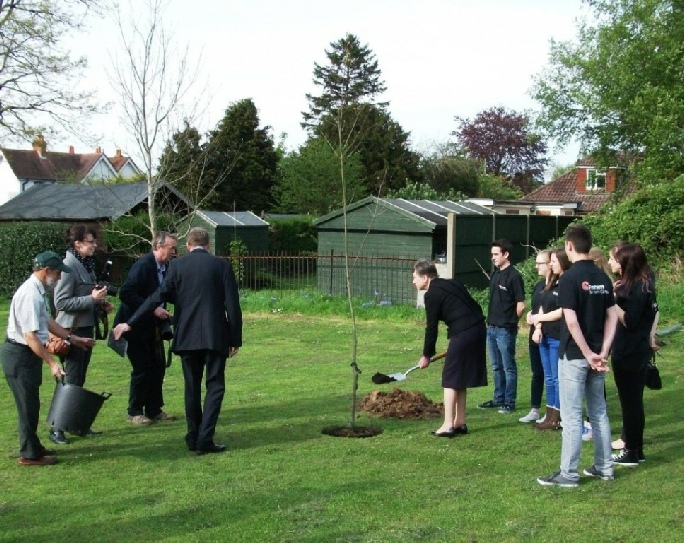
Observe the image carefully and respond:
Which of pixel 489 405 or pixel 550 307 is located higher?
pixel 550 307

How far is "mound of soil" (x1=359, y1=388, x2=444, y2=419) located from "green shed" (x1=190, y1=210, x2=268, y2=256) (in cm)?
1958

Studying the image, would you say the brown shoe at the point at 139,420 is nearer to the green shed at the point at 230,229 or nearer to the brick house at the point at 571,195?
the green shed at the point at 230,229

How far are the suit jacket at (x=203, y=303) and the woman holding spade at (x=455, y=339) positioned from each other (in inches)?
71.5

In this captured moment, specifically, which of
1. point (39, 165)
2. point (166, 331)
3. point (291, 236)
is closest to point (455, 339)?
point (166, 331)

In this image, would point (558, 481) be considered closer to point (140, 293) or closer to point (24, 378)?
point (24, 378)

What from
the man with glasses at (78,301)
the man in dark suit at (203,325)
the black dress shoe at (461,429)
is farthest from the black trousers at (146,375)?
the black dress shoe at (461,429)

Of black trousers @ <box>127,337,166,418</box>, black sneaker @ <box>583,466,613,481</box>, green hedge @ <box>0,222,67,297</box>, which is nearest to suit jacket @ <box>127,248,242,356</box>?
black trousers @ <box>127,337,166,418</box>

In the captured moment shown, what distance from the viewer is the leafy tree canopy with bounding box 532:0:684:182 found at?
2896cm

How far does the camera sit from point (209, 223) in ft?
94.6

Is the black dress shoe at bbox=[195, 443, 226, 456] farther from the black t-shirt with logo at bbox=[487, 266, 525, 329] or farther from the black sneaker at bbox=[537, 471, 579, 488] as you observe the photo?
the black t-shirt with logo at bbox=[487, 266, 525, 329]

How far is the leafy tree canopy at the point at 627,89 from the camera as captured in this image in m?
29.0

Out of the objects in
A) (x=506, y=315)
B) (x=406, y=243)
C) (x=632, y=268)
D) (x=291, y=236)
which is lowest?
(x=506, y=315)

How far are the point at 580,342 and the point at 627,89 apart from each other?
27.7 meters

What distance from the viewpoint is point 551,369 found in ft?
27.6
